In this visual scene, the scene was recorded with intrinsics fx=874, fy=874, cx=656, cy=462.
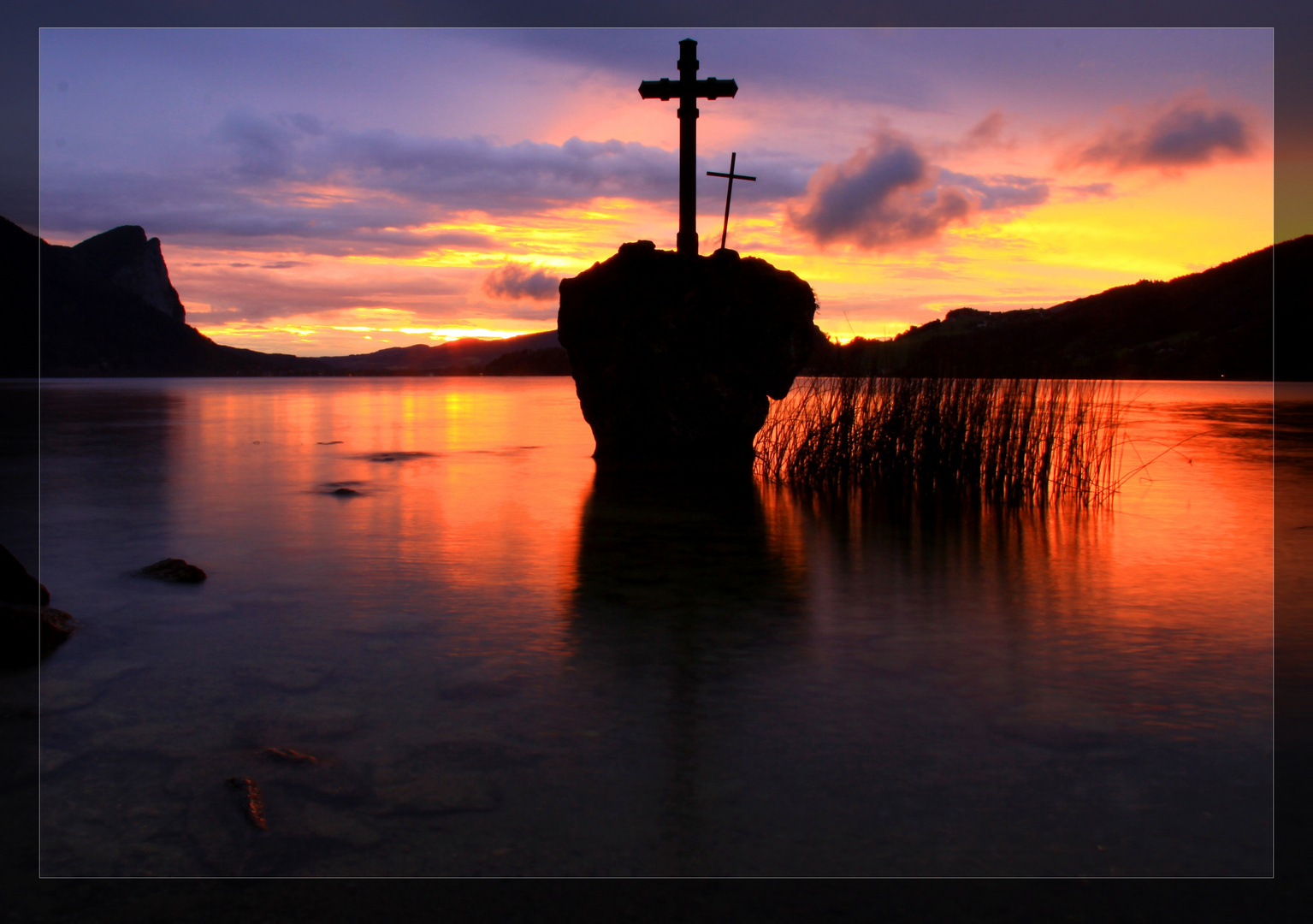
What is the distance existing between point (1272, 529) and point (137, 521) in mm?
9628

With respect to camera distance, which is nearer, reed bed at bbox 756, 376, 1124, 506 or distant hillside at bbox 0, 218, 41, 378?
reed bed at bbox 756, 376, 1124, 506

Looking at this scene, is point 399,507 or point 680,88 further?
point 680,88

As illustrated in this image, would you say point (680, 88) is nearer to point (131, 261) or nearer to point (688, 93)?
point (688, 93)

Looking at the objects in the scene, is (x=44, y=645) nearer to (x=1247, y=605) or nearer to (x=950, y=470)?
(x=1247, y=605)

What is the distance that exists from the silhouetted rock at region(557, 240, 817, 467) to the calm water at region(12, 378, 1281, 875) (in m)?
3.11

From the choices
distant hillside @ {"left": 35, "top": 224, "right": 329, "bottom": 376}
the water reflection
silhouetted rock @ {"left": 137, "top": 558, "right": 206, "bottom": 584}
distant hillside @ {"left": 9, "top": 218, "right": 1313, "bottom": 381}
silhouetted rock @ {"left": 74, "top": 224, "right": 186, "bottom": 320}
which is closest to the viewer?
the water reflection

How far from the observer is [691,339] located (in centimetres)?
1039

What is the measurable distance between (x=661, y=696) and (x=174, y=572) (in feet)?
11.5

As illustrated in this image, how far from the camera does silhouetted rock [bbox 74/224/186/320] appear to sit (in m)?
178

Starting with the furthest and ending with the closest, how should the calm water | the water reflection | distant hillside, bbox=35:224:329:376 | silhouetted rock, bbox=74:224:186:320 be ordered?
silhouetted rock, bbox=74:224:186:320
distant hillside, bbox=35:224:329:376
the water reflection
the calm water

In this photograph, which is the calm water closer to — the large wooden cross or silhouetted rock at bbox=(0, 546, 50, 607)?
silhouetted rock at bbox=(0, 546, 50, 607)

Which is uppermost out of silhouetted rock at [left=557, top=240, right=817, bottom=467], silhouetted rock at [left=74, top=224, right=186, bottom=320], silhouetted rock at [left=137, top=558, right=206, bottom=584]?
silhouetted rock at [left=74, top=224, right=186, bottom=320]

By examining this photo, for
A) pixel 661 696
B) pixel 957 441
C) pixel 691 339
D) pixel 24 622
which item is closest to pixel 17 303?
pixel 691 339

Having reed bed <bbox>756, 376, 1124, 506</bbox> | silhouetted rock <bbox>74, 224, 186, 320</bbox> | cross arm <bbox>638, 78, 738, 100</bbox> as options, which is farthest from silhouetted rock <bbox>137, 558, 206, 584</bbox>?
silhouetted rock <bbox>74, 224, 186, 320</bbox>
